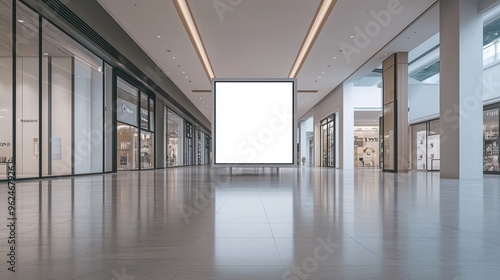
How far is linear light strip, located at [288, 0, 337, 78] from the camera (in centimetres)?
1203

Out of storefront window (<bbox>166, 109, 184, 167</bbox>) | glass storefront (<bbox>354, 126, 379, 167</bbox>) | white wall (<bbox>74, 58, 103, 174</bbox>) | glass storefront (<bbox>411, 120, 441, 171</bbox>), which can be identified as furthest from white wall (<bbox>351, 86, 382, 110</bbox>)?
white wall (<bbox>74, 58, 103, 174</bbox>)

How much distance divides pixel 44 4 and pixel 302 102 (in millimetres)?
25083

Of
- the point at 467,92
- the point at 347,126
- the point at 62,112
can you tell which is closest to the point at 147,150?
the point at 62,112

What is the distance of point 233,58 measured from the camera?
1831 cm

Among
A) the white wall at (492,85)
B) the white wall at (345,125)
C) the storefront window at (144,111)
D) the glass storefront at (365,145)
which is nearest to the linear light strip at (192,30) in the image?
the storefront window at (144,111)

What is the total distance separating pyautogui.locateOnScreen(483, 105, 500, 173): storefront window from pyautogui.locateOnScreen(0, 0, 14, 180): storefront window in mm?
20920

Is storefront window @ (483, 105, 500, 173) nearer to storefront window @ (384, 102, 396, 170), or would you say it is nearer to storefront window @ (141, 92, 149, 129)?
storefront window @ (384, 102, 396, 170)

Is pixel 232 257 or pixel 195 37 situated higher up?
Result: pixel 195 37

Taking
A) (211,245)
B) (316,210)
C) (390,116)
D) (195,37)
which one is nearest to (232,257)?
(211,245)

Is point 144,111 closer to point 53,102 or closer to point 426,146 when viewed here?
point 53,102

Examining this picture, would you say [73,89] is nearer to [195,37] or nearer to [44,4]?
[44,4]

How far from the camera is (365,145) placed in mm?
40344

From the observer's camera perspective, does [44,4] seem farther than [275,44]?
No

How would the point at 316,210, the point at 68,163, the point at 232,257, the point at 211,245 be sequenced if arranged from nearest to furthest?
the point at 232,257, the point at 211,245, the point at 316,210, the point at 68,163
